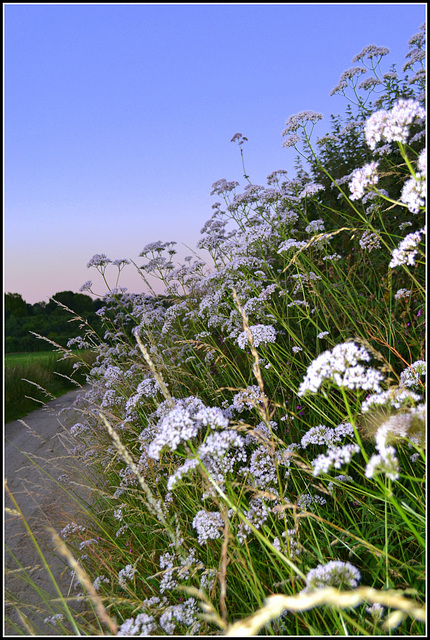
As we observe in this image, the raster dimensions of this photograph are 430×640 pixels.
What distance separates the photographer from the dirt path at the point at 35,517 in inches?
139

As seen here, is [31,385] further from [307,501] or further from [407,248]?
[407,248]

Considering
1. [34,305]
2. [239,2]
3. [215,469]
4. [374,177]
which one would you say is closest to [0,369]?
[215,469]

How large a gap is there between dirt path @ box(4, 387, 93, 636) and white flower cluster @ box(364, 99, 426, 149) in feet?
8.34

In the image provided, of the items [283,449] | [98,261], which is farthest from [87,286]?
[283,449]

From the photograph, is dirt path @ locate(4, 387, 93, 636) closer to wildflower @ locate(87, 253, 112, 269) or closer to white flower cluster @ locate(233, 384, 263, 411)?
white flower cluster @ locate(233, 384, 263, 411)

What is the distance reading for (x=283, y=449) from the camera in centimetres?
261

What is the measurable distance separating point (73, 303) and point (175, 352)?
31.1ft

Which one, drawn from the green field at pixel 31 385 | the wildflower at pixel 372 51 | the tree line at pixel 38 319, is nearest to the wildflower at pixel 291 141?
the wildflower at pixel 372 51

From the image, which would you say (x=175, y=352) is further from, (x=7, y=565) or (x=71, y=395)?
(x=71, y=395)

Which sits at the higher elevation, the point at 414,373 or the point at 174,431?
the point at 414,373

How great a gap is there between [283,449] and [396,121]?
1866 millimetres

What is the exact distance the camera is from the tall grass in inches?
67.9

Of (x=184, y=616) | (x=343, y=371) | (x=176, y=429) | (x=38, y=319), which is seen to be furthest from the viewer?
(x=38, y=319)

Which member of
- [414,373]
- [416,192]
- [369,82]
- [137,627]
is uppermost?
[369,82]
